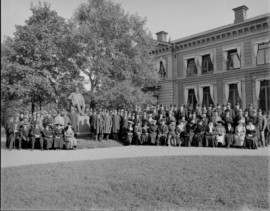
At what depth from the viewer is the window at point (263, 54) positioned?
15.3 metres

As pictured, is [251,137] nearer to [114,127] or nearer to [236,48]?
[114,127]

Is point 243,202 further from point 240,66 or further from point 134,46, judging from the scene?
point 240,66

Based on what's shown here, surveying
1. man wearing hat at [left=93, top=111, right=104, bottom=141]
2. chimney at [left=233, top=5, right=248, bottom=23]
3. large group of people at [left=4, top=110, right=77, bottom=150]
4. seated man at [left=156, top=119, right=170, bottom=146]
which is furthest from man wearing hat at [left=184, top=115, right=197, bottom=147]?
chimney at [left=233, top=5, right=248, bottom=23]

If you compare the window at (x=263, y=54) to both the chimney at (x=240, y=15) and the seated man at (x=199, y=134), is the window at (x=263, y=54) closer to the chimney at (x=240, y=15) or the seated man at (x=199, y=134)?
the chimney at (x=240, y=15)

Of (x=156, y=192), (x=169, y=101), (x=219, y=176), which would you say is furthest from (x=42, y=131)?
(x=169, y=101)

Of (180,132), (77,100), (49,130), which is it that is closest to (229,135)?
(180,132)

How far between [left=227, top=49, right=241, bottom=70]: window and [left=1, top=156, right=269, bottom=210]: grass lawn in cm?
1056

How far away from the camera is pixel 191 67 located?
62.7ft

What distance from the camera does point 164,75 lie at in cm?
1905

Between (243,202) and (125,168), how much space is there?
2636 mm

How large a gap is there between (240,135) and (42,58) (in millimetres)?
7018

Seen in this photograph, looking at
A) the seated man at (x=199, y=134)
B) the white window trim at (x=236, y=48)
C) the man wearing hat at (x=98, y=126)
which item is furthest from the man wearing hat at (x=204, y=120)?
the white window trim at (x=236, y=48)

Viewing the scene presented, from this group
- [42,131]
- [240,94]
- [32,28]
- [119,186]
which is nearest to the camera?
[119,186]

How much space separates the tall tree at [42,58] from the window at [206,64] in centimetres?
1135
